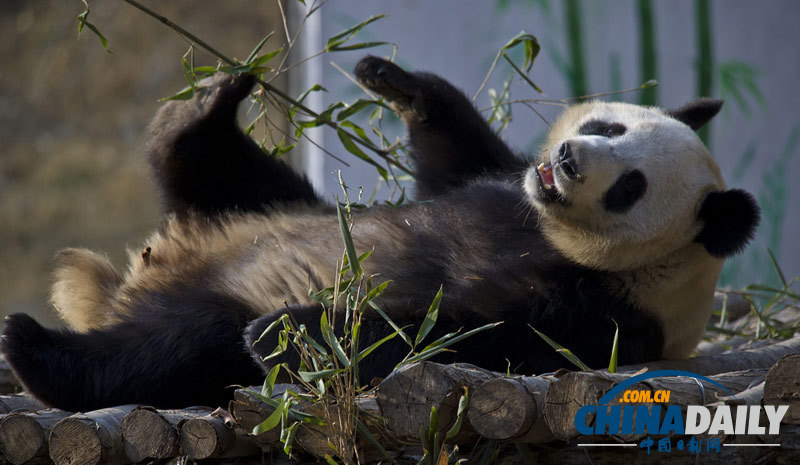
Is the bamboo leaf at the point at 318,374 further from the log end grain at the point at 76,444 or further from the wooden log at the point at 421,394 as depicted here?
the log end grain at the point at 76,444

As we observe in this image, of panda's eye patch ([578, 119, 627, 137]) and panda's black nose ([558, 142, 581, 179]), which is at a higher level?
panda's eye patch ([578, 119, 627, 137])

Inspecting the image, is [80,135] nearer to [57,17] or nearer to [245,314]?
[57,17]

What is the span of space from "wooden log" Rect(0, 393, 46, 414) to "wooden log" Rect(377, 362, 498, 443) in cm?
154

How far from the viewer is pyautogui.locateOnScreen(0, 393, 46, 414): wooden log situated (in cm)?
296

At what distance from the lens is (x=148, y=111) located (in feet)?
36.3

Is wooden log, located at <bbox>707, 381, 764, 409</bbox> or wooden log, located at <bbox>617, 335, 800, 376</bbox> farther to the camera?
wooden log, located at <bbox>617, 335, 800, 376</bbox>

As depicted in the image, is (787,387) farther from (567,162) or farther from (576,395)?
(567,162)

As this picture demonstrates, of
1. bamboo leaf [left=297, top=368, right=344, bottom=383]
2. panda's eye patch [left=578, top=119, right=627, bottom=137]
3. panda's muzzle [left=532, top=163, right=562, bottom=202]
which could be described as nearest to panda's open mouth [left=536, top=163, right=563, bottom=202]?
panda's muzzle [left=532, top=163, right=562, bottom=202]

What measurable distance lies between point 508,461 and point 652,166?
1238 mm

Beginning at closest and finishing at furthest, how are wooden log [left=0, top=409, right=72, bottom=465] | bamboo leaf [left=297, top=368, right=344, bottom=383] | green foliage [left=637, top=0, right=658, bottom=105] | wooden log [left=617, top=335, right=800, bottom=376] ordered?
bamboo leaf [left=297, top=368, right=344, bottom=383], wooden log [left=0, top=409, right=72, bottom=465], wooden log [left=617, top=335, right=800, bottom=376], green foliage [left=637, top=0, right=658, bottom=105]

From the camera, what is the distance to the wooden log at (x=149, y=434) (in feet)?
7.25

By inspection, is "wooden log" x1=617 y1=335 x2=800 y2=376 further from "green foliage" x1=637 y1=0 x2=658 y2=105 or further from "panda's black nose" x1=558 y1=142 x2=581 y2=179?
"green foliage" x1=637 y1=0 x2=658 y2=105

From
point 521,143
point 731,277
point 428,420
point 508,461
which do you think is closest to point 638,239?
point 508,461

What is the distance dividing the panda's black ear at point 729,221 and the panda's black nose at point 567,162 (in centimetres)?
46
